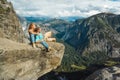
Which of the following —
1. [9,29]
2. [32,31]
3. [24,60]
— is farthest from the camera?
[9,29]

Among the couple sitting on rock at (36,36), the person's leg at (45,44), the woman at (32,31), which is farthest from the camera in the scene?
the person's leg at (45,44)

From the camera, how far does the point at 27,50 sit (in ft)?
93.5

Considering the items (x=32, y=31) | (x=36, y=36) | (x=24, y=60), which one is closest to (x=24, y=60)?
(x=24, y=60)

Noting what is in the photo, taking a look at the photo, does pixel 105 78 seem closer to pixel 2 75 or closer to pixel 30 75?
pixel 30 75

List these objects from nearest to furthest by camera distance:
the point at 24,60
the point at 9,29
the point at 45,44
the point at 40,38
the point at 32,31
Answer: the point at 24,60, the point at 32,31, the point at 40,38, the point at 45,44, the point at 9,29

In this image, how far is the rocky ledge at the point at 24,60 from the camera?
26688mm

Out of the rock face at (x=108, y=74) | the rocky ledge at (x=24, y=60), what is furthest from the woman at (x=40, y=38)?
the rock face at (x=108, y=74)

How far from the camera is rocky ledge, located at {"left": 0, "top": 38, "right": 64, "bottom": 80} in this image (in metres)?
26.7

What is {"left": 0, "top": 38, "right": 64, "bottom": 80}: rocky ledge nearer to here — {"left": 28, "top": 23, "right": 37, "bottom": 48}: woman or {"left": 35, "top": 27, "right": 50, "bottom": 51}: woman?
{"left": 35, "top": 27, "right": 50, "bottom": 51}: woman

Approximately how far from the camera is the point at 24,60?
2861 cm

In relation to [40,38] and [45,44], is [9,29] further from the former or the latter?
[40,38]

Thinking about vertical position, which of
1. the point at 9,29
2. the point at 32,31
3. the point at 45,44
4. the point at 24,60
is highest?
the point at 32,31

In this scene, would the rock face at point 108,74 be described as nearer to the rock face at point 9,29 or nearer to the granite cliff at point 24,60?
the granite cliff at point 24,60

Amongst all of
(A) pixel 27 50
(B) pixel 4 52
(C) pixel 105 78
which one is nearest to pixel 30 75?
(A) pixel 27 50
